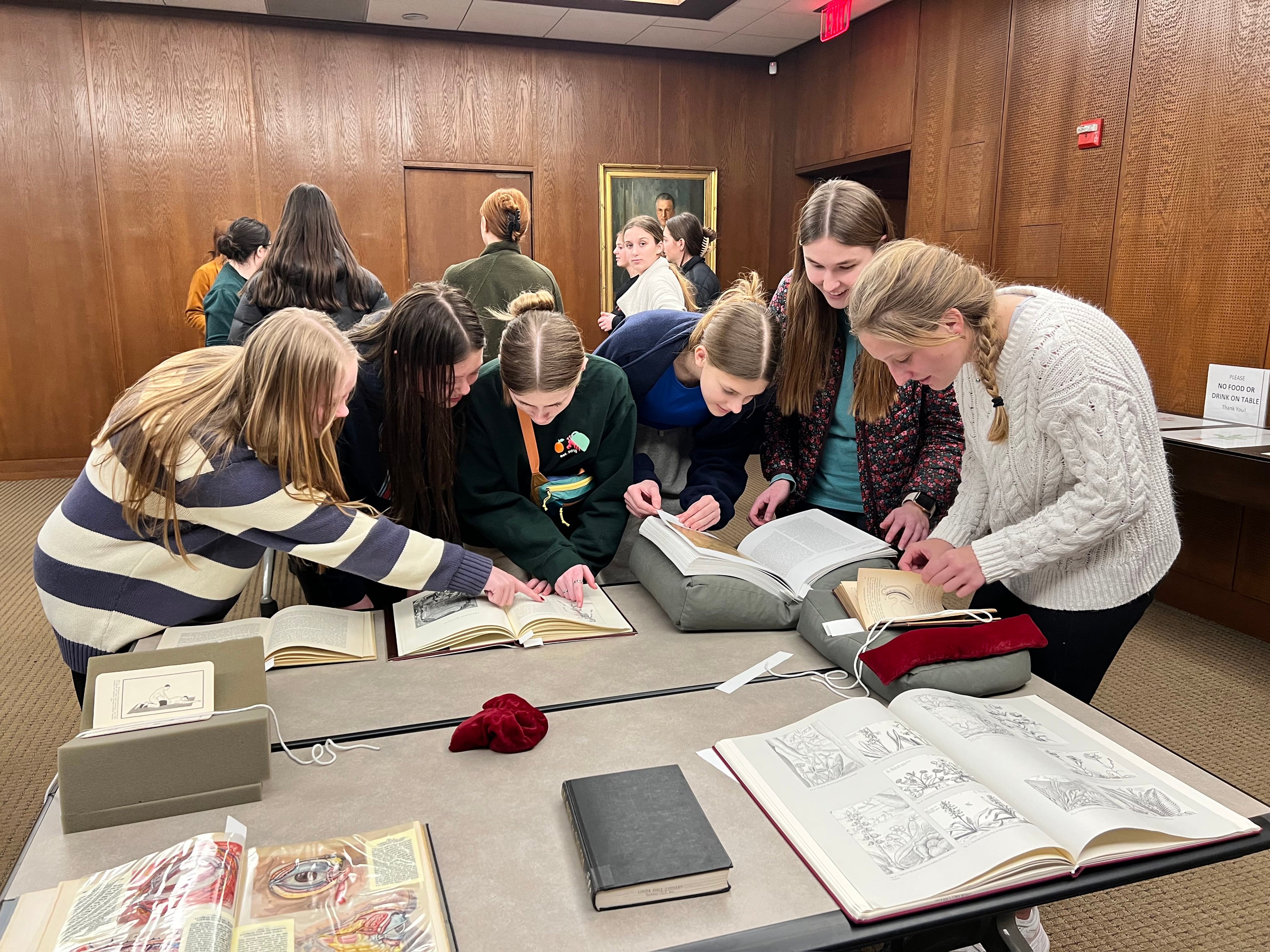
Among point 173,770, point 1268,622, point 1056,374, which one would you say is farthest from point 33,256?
point 1268,622

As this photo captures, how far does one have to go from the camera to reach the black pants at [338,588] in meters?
2.45

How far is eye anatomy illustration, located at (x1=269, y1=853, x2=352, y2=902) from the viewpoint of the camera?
924 mm

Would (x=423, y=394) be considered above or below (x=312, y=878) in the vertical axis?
above

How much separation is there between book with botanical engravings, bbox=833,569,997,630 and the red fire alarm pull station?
313cm

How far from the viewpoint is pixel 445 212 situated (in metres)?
6.12

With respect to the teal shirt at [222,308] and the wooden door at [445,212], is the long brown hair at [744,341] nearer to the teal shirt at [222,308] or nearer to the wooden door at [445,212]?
the teal shirt at [222,308]

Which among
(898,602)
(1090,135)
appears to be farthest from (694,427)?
(1090,135)

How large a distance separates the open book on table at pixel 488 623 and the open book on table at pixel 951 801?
48cm

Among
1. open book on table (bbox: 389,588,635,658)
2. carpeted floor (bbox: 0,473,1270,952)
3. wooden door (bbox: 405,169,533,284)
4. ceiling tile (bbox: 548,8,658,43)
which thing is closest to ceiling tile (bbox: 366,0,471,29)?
ceiling tile (bbox: 548,8,658,43)

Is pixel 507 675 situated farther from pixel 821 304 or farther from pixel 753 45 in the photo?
pixel 753 45

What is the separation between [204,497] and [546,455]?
777 mm

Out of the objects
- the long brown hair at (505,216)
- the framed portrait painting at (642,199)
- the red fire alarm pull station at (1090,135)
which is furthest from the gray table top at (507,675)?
the framed portrait painting at (642,199)

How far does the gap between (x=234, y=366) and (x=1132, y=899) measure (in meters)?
2.17

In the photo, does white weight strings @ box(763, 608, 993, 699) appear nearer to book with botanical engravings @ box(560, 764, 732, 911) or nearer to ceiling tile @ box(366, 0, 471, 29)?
book with botanical engravings @ box(560, 764, 732, 911)
